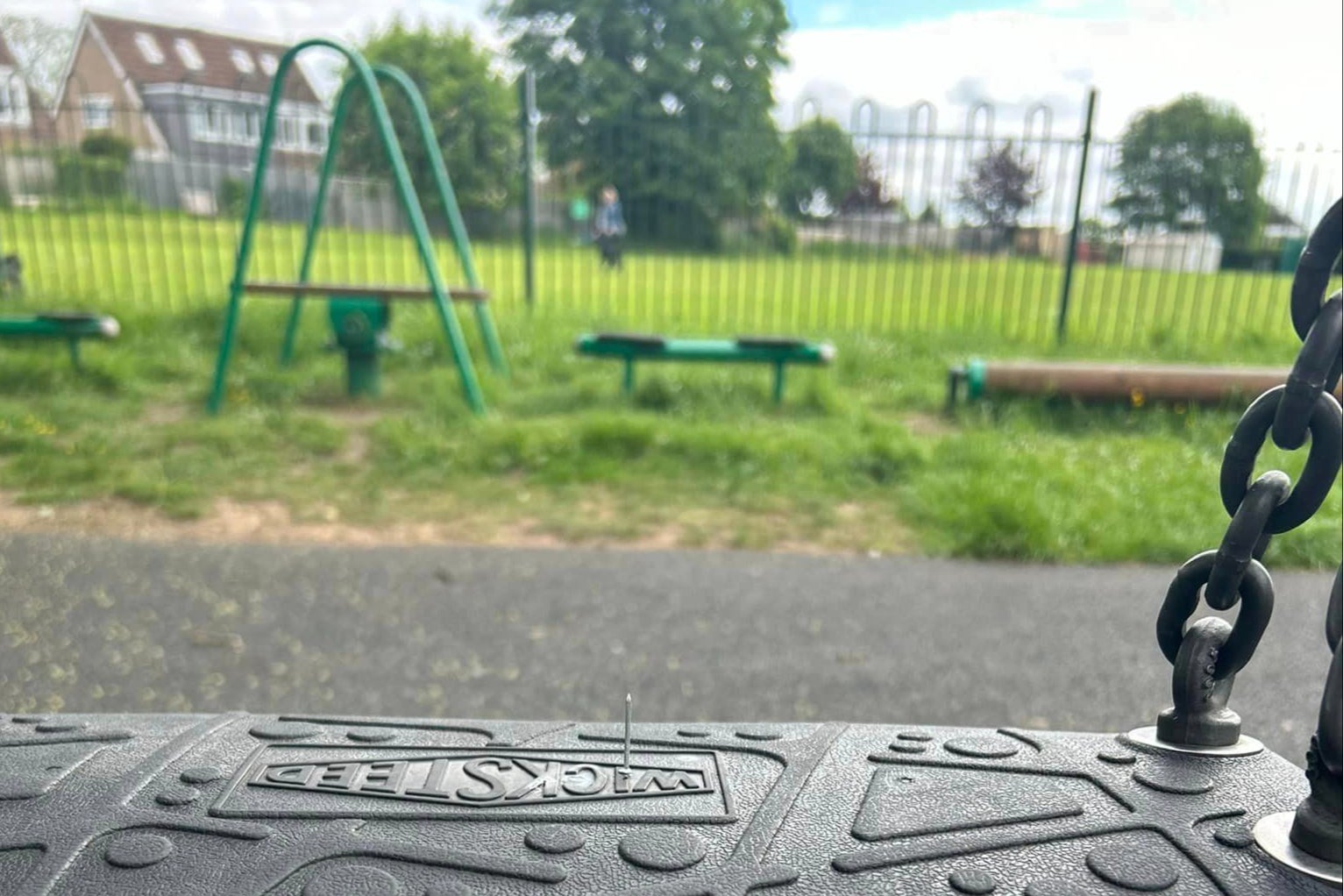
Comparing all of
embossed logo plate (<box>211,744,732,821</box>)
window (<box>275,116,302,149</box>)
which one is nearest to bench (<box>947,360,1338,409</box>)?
embossed logo plate (<box>211,744,732,821</box>)

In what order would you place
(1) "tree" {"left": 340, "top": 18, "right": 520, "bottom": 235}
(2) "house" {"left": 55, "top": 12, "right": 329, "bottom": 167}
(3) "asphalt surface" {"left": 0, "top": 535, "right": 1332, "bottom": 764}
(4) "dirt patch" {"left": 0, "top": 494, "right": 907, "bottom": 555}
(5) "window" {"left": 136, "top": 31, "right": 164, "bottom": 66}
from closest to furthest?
(3) "asphalt surface" {"left": 0, "top": 535, "right": 1332, "bottom": 764}, (4) "dirt patch" {"left": 0, "top": 494, "right": 907, "bottom": 555}, (1) "tree" {"left": 340, "top": 18, "right": 520, "bottom": 235}, (2) "house" {"left": 55, "top": 12, "right": 329, "bottom": 167}, (5) "window" {"left": 136, "top": 31, "right": 164, "bottom": 66}

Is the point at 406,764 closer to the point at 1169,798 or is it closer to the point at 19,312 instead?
the point at 1169,798

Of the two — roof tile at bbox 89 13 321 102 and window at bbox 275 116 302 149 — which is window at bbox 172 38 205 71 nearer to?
roof tile at bbox 89 13 321 102

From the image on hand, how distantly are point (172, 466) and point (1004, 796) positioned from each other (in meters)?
4.69

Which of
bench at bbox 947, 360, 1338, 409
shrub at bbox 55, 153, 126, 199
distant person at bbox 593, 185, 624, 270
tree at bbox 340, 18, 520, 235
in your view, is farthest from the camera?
shrub at bbox 55, 153, 126, 199

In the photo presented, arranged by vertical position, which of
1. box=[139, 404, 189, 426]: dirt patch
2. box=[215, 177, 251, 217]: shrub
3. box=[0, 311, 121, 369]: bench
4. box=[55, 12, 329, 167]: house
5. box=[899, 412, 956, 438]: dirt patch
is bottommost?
box=[139, 404, 189, 426]: dirt patch

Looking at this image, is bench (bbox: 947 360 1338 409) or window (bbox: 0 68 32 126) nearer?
bench (bbox: 947 360 1338 409)

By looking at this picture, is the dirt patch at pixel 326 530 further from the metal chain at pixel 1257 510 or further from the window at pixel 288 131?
the window at pixel 288 131

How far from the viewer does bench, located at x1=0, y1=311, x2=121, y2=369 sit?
251 inches

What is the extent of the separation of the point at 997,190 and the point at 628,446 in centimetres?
629

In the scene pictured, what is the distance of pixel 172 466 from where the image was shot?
4.84 meters

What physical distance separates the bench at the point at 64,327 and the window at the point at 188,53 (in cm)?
3952

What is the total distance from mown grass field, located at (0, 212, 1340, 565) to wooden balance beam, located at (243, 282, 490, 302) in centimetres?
56

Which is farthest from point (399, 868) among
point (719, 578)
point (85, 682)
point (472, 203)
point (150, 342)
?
point (472, 203)
